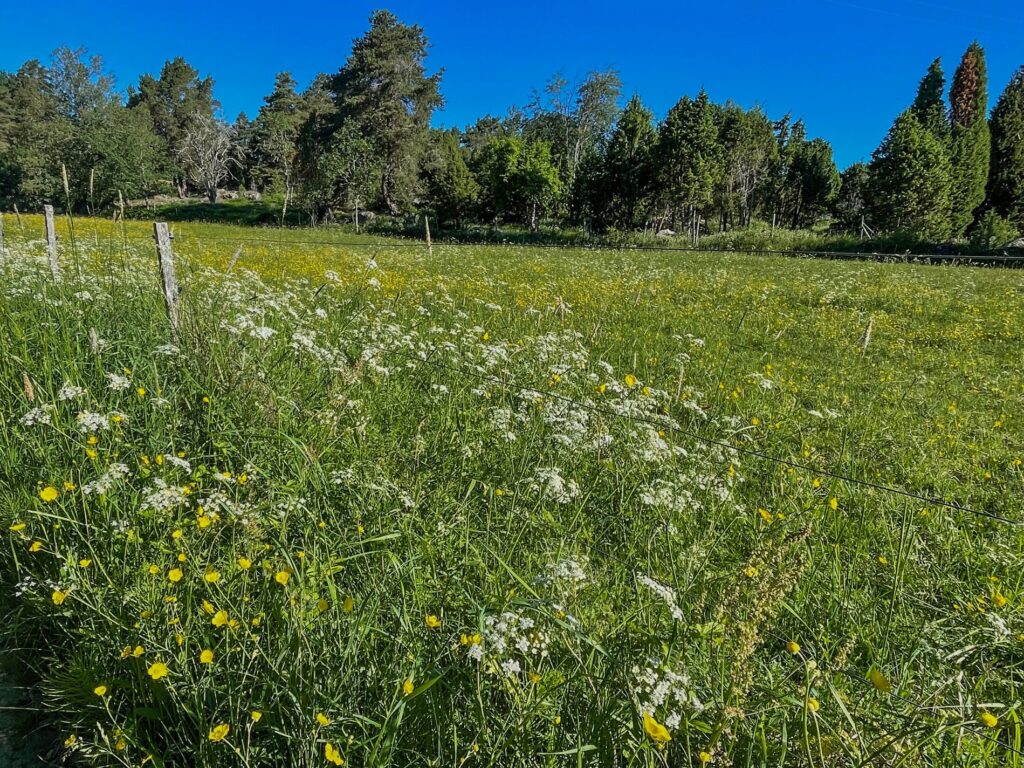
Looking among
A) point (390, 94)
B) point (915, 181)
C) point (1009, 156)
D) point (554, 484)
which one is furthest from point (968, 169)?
point (554, 484)

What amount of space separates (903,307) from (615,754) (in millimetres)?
13202

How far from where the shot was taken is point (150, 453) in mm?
2920

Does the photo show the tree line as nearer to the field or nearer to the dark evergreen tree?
the dark evergreen tree

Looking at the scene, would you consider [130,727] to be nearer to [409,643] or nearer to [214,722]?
[214,722]

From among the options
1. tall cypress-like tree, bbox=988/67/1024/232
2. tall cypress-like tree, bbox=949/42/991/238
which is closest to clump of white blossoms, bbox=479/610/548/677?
tall cypress-like tree, bbox=949/42/991/238

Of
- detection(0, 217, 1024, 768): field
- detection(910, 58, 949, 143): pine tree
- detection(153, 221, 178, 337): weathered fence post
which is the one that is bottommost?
detection(0, 217, 1024, 768): field

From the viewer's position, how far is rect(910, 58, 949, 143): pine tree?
146ft

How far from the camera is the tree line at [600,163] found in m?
41.3

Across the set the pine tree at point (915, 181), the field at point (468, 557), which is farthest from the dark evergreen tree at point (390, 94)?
the field at point (468, 557)

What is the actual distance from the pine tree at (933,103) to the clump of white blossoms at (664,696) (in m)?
58.1

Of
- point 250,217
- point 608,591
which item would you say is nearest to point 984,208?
point 608,591

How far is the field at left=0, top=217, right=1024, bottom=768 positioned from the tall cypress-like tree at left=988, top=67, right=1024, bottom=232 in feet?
183

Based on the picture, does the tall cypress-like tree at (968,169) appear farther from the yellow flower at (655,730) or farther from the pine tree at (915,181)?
the yellow flower at (655,730)

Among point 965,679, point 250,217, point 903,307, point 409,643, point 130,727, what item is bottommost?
point 965,679
